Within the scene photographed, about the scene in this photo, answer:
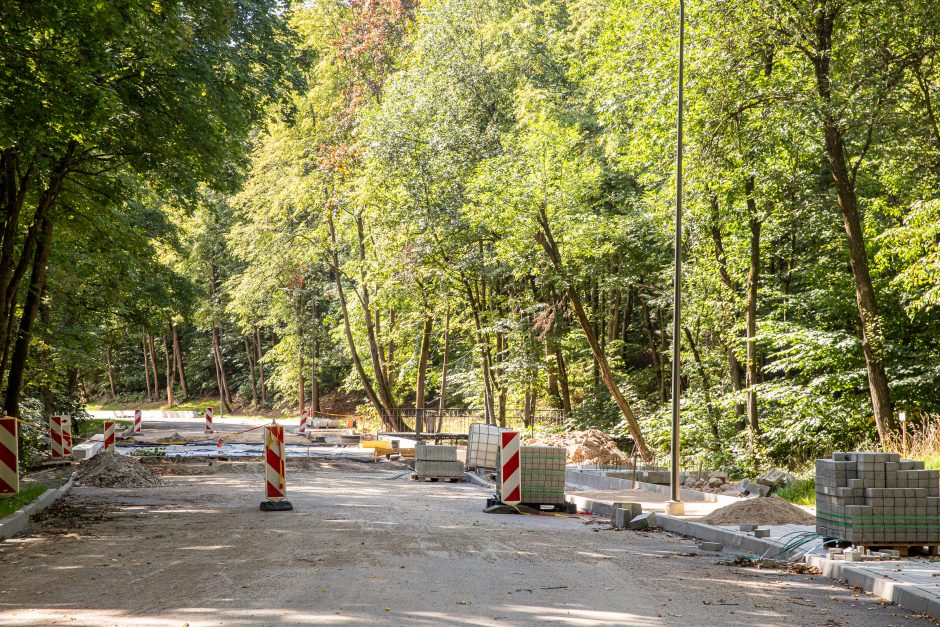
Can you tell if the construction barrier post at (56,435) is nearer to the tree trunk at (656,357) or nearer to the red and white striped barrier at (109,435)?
the red and white striped barrier at (109,435)

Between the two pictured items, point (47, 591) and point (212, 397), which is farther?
point (212, 397)

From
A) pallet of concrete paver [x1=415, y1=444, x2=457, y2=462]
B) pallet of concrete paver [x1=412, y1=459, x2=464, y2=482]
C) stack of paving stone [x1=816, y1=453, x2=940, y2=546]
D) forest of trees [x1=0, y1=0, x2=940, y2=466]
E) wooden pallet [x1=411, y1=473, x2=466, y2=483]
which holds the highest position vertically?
forest of trees [x1=0, y1=0, x2=940, y2=466]

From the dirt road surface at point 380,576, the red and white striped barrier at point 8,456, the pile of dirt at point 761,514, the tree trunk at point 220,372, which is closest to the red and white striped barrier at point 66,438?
the dirt road surface at point 380,576

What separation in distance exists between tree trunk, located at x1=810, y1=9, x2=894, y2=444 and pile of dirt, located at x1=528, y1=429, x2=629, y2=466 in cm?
837

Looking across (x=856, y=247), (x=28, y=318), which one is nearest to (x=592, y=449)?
(x=856, y=247)

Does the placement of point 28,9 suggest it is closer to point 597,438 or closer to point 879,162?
point 879,162

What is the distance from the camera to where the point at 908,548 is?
9.75 m

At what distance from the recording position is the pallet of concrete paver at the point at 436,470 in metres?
22.4

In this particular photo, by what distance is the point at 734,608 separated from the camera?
7.25 m

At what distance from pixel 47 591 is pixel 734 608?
595 centimetres

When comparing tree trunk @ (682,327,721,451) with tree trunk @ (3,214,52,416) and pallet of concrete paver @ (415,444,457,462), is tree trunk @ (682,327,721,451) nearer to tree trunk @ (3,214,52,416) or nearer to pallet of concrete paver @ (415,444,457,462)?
pallet of concrete paver @ (415,444,457,462)

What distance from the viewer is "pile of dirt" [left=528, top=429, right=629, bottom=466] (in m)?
25.1

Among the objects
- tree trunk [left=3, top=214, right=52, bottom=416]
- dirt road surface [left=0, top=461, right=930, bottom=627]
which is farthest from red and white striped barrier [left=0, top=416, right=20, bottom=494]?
tree trunk [left=3, top=214, right=52, bottom=416]

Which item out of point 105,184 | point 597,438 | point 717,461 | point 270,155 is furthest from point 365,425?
point 105,184
